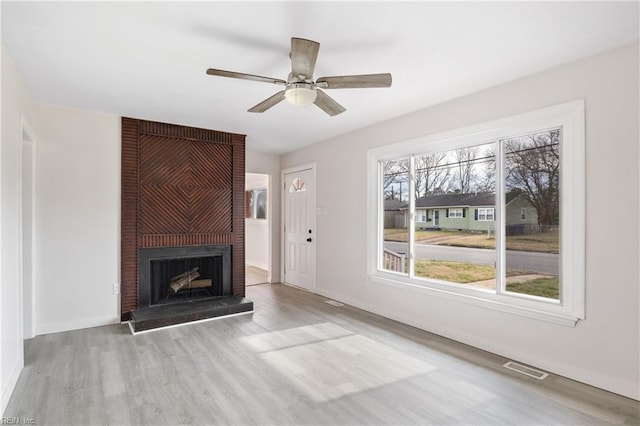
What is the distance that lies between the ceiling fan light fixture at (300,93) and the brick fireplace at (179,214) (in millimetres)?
2664

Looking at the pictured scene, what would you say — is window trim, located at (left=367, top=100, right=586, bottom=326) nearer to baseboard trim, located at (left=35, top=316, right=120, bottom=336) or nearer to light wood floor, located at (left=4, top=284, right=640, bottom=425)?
light wood floor, located at (left=4, top=284, right=640, bottom=425)

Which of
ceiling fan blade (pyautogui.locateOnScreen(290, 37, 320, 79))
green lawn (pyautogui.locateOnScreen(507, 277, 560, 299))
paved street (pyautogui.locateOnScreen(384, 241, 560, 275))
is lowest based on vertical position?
green lawn (pyautogui.locateOnScreen(507, 277, 560, 299))

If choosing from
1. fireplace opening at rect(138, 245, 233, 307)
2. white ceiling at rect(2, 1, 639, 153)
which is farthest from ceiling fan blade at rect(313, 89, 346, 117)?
fireplace opening at rect(138, 245, 233, 307)

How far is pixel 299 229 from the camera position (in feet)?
19.8

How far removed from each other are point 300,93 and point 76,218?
3.22 m

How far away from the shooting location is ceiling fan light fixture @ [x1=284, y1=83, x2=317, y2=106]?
2404mm

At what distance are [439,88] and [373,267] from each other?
2.35 m

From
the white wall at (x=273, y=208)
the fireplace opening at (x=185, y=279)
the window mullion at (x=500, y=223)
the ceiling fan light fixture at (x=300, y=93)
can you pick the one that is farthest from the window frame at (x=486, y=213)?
the white wall at (x=273, y=208)

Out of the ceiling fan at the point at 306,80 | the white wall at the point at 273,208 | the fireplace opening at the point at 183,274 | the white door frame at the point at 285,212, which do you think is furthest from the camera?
the white wall at the point at 273,208

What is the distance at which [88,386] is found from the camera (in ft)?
8.45

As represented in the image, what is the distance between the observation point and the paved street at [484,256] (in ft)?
9.72

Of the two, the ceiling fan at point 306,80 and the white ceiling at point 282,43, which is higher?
the white ceiling at point 282,43

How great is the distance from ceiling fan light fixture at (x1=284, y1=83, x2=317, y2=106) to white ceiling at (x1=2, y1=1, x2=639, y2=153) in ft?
1.03

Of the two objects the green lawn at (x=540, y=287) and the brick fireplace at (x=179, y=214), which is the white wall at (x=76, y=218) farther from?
the green lawn at (x=540, y=287)
